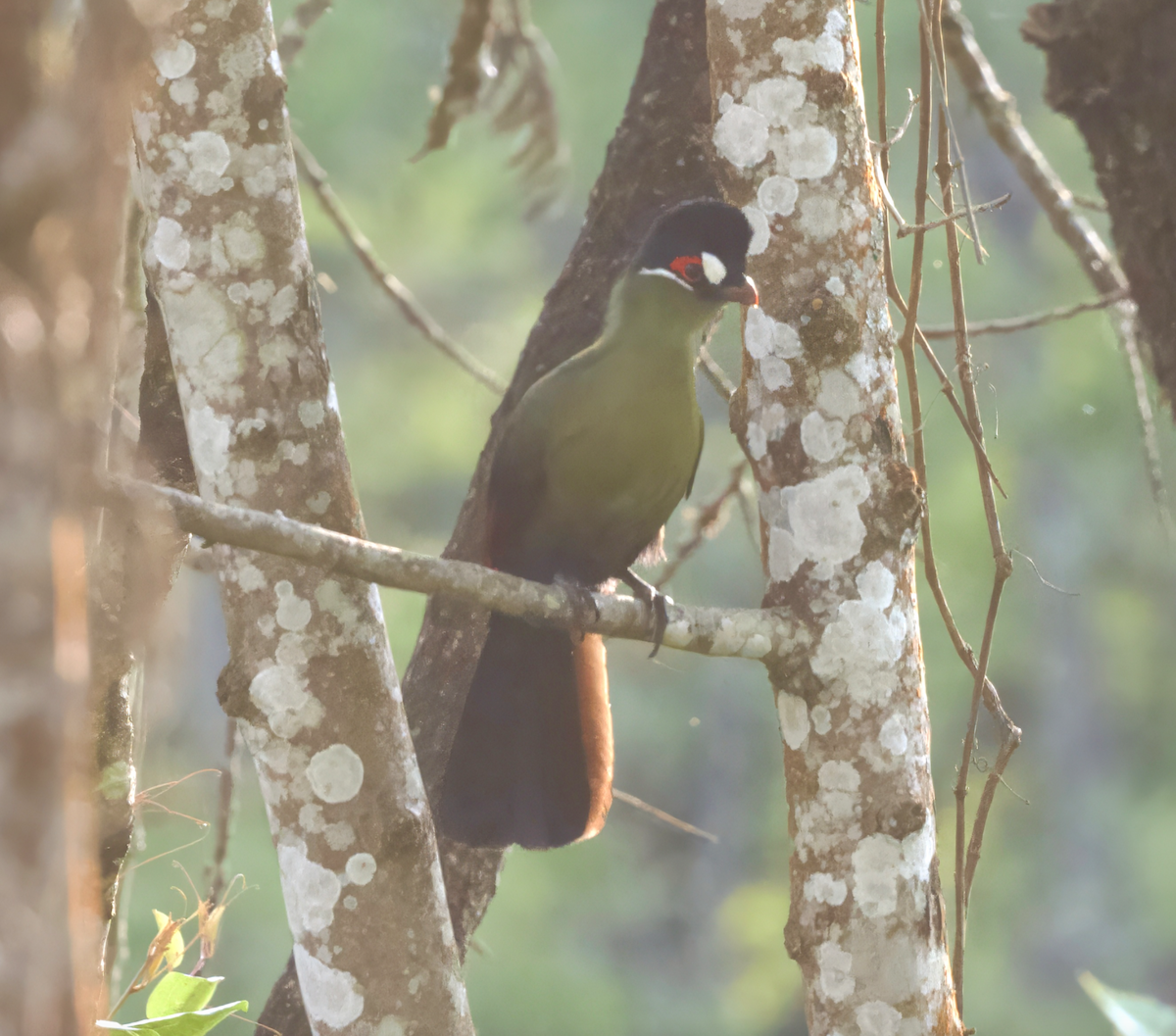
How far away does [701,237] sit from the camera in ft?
5.84

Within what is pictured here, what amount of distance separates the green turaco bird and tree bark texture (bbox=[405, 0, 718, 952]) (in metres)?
0.20

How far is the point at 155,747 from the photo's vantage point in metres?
2.00

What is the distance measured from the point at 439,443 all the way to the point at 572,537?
9.12m

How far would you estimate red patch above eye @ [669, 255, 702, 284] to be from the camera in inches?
71.5

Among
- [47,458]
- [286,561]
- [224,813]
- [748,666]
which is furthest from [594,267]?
[748,666]

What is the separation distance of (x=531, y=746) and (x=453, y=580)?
84 centimetres

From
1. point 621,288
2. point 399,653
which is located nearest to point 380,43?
point 399,653

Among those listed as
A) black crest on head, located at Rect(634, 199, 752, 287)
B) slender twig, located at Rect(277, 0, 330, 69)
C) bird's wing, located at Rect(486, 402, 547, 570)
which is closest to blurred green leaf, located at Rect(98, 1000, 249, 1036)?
bird's wing, located at Rect(486, 402, 547, 570)

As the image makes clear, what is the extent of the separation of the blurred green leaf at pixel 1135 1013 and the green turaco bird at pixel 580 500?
0.82 meters

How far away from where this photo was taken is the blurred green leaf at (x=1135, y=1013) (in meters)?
1.83

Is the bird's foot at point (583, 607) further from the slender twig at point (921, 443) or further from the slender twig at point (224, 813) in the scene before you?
the slender twig at point (224, 813)

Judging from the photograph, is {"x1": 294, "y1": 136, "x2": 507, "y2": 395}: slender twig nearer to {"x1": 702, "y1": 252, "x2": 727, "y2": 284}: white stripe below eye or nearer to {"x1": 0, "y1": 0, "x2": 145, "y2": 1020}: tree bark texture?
{"x1": 702, "y1": 252, "x2": 727, "y2": 284}: white stripe below eye

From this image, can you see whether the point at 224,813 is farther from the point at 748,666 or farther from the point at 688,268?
the point at 748,666

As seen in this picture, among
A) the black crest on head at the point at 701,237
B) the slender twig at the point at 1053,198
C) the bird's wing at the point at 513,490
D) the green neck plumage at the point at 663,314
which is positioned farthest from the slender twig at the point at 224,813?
the slender twig at the point at 1053,198
